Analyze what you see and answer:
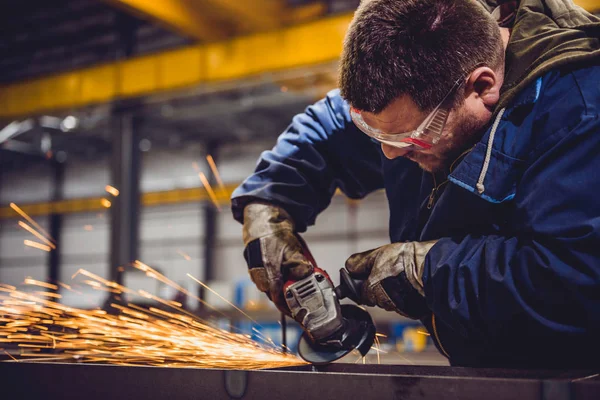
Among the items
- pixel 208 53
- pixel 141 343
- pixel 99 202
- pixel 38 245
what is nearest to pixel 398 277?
pixel 141 343

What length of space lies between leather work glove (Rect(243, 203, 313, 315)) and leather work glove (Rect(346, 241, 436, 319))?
21 centimetres

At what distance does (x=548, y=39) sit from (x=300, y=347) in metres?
0.98

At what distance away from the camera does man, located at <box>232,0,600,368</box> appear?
114 centimetres

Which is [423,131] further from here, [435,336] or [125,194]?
[125,194]

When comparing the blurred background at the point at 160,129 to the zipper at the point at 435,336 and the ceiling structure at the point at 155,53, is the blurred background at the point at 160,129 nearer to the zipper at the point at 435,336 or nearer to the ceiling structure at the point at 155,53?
the ceiling structure at the point at 155,53

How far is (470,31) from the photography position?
4.20 feet

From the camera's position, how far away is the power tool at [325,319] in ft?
4.85

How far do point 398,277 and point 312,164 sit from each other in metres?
0.57

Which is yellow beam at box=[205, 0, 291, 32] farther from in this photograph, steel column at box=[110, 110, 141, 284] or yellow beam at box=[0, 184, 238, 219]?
yellow beam at box=[0, 184, 238, 219]

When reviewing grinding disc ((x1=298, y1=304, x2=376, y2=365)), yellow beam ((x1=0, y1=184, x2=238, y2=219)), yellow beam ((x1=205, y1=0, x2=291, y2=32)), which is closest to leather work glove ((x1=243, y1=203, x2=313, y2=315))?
grinding disc ((x1=298, y1=304, x2=376, y2=365))

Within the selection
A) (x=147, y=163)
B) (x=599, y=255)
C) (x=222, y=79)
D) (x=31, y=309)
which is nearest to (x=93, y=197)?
(x=147, y=163)

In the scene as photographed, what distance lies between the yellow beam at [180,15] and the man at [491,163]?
10.9 feet

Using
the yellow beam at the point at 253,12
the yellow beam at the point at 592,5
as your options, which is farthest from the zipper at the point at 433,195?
the yellow beam at the point at 253,12

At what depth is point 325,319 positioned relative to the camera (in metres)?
1.47
